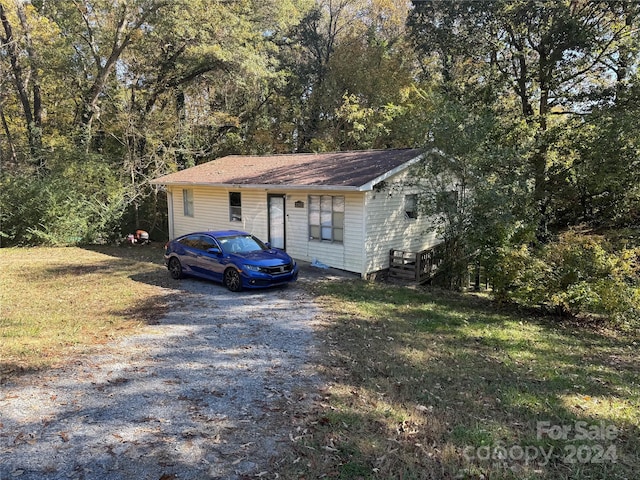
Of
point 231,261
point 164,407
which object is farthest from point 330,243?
point 164,407

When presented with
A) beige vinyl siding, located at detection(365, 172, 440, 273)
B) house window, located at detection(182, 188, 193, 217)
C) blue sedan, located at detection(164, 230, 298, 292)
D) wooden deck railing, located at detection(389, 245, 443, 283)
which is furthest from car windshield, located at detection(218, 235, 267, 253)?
house window, located at detection(182, 188, 193, 217)

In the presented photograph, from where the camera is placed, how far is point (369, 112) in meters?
24.1

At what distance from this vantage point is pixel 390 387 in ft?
17.2

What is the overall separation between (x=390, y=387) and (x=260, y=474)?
2241mm

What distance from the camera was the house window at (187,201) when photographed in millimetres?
18697

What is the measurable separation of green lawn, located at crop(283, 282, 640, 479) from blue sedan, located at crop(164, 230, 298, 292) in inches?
91.6

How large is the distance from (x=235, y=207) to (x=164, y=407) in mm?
12419

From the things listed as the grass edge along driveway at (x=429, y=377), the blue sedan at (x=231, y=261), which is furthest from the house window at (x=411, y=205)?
the blue sedan at (x=231, y=261)

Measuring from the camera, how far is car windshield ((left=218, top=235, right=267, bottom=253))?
11.0 m

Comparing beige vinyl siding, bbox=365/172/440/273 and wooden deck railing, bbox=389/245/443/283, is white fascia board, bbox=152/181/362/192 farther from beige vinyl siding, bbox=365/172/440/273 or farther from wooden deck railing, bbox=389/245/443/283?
wooden deck railing, bbox=389/245/443/283

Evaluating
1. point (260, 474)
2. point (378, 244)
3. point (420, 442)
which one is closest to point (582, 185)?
point (378, 244)

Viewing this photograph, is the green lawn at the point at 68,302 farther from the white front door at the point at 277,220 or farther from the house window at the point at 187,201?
the white front door at the point at 277,220

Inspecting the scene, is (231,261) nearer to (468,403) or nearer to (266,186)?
(266,186)

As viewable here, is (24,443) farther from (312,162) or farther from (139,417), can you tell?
(312,162)
